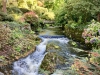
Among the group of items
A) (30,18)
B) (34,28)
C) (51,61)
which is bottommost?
(51,61)

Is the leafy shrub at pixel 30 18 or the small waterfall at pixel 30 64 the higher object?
the leafy shrub at pixel 30 18

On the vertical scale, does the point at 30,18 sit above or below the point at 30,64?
above

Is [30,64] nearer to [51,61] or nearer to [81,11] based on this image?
[51,61]

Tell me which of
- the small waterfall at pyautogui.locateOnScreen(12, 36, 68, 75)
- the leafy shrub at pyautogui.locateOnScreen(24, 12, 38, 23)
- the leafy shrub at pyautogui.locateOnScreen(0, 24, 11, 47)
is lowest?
the small waterfall at pyautogui.locateOnScreen(12, 36, 68, 75)

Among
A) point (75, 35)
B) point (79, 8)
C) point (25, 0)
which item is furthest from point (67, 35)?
point (25, 0)

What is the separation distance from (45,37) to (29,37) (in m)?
1.83

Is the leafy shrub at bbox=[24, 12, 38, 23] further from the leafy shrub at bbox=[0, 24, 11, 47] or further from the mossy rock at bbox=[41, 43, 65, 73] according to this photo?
the mossy rock at bbox=[41, 43, 65, 73]

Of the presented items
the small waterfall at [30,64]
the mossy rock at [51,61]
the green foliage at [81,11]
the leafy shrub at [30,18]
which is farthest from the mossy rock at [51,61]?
the leafy shrub at [30,18]

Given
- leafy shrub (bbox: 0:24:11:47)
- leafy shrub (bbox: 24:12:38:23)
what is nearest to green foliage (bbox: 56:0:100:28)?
leafy shrub (bbox: 24:12:38:23)

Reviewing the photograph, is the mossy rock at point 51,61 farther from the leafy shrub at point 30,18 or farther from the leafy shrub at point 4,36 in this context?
the leafy shrub at point 30,18

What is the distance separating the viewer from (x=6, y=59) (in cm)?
820

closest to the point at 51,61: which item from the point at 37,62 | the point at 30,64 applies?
the point at 37,62

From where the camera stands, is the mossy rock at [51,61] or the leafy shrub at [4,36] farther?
the leafy shrub at [4,36]

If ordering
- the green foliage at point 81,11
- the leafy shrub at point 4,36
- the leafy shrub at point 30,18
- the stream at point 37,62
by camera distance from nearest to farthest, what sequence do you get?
the stream at point 37,62
the leafy shrub at point 4,36
the green foliage at point 81,11
the leafy shrub at point 30,18
